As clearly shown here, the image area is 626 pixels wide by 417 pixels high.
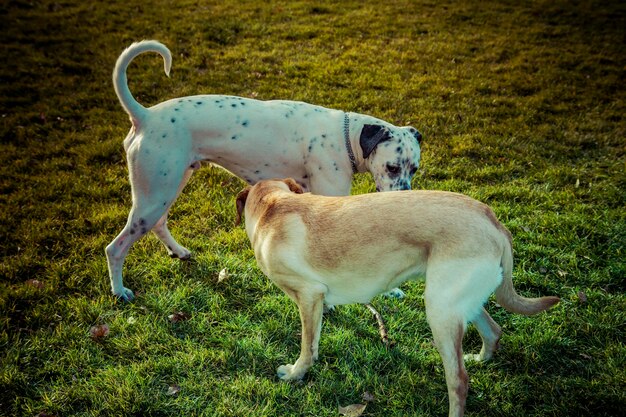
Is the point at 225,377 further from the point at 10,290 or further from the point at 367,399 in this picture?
the point at 10,290

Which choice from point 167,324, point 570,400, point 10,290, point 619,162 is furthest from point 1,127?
point 619,162

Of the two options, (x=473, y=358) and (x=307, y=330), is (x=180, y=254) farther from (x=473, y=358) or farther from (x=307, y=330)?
(x=473, y=358)

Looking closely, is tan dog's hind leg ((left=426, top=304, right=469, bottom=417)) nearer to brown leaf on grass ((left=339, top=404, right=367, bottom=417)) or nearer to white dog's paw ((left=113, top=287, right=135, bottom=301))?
brown leaf on grass ((left=339, top=404, right=367, bottom=417))

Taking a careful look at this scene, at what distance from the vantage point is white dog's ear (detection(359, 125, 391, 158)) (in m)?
4.18

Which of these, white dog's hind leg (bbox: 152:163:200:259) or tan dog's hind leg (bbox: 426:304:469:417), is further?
white dog's hind leg (bbox: 152:163:200:259)

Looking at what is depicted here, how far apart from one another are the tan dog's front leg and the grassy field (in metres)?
0.09

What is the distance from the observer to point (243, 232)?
16.5 feet

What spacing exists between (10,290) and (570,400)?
15.4 ft

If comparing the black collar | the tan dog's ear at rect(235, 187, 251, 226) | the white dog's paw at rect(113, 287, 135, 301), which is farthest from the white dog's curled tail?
the black collar

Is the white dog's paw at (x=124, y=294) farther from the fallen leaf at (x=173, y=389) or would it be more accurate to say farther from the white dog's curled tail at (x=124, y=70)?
the white dog's curled tail at (x=124, y=70)

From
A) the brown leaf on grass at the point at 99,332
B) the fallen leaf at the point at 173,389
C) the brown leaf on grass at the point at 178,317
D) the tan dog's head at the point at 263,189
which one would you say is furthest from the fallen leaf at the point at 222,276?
the fallen leaf at the point at 173,389

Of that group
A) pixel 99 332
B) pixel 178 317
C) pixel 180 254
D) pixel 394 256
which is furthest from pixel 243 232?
pixel 394 256

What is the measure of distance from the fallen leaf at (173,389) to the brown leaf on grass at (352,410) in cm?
119

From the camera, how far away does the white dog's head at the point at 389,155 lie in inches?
165
